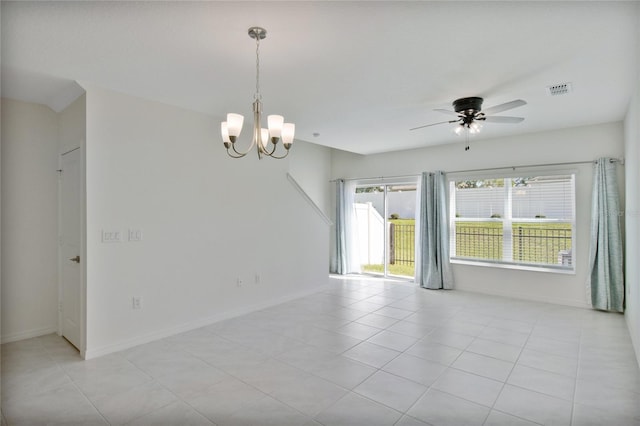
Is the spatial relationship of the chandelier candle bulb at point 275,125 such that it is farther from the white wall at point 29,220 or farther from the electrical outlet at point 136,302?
the white wall at point 29,220

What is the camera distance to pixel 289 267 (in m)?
5.15

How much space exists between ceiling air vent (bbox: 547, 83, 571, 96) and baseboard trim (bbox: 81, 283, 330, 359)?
162 inches

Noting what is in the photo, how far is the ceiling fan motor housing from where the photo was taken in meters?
3.39

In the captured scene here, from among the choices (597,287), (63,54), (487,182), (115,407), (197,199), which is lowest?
(115,407)

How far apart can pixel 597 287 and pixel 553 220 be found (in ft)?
3.44

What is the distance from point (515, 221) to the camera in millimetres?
5312

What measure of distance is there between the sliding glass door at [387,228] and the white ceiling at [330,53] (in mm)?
2971

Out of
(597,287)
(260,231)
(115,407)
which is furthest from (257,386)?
(597,287)

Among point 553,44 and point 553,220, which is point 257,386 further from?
point 553,220

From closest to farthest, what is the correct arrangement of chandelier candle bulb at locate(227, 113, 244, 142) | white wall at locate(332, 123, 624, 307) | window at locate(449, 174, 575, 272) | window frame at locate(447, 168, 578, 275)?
chandelier candle bulb at locate(227, 113, 244, 142) → white wall at locate(332, 123, 624, 307) → window frame at locate(447, 168, 578, 275) → window at locate(449, 174, 575, 272)

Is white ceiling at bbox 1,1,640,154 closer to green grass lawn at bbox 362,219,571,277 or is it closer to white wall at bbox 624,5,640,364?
white wall at bbox 624,5,640,364

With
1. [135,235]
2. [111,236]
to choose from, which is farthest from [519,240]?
[111,236]

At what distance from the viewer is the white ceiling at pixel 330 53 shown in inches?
79.5

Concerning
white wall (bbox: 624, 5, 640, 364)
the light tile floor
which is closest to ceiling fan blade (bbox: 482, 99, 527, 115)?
white wall (bbox: 624, 5, 640, 364)
